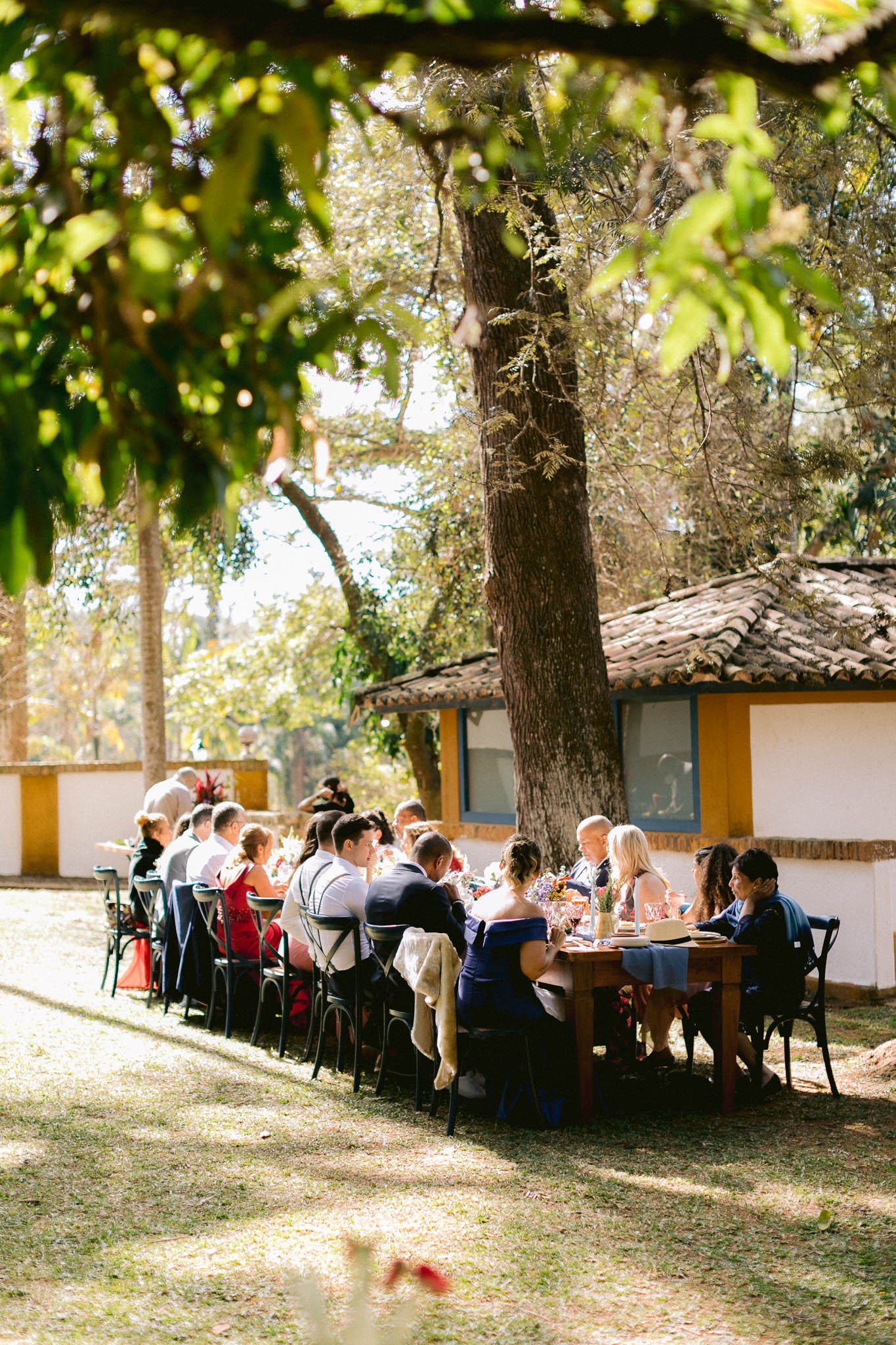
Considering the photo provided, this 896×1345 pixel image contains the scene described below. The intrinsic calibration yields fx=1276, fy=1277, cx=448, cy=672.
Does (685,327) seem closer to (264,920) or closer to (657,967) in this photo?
(657,967)

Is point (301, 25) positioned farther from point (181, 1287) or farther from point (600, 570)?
point (600, 570)

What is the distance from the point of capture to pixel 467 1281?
4.29m

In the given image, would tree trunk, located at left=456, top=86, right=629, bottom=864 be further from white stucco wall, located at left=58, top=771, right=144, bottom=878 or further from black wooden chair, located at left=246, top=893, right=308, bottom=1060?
white stucco wall, located at left=58, top=771, right=144, bottom=878

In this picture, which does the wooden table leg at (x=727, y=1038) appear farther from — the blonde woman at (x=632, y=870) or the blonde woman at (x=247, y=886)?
the blonde woman at (x=247, y=886)

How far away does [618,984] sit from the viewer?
20.7ft

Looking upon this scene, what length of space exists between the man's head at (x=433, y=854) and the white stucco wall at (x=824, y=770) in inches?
169

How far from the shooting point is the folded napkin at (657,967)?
616cm

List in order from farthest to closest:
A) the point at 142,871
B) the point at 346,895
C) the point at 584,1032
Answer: the point at 142,871 < the point at 346,895 < the point at 584,1032

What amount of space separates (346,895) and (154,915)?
2.99 m

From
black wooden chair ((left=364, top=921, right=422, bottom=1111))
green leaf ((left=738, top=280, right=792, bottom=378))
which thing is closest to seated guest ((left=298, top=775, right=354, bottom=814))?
black wooden chair ((left=364, top=921, right=422, bottom=1111))

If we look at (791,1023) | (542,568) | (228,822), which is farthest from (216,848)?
(791,1023)

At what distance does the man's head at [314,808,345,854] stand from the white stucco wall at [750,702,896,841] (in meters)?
4.24

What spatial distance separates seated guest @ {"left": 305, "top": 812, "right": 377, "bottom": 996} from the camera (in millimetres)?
6996

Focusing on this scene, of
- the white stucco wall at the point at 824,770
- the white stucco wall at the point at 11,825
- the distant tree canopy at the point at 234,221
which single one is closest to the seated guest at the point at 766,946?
the white stucco wall at the point at 824,770
